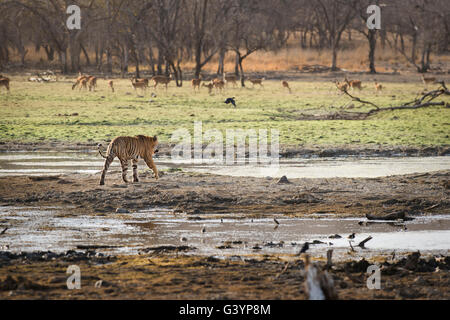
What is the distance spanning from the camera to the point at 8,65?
60094 millimetres

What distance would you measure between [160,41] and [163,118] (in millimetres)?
26302

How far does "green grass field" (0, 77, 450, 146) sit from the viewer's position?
2023 centimetres

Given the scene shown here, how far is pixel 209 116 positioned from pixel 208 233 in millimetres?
16054

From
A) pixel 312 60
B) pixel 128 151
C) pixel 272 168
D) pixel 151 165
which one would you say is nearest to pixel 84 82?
pixel 272 168

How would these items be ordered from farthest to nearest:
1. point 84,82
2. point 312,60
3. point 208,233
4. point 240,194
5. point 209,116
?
point 312,60 → point 84,82 → point 209,116 → point 240,194 → point 208,233

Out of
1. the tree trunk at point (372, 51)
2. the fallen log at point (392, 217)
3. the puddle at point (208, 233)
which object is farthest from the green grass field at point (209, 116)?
the tree trunk at point (372, 51)

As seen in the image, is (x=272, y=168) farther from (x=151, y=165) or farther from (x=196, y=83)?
(x=196, y=83)

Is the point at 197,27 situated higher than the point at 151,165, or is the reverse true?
the point at 197,27

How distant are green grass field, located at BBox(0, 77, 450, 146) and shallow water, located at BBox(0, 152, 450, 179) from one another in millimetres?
2305

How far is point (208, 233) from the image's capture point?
31.1 feet

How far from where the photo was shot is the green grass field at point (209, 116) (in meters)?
20.2

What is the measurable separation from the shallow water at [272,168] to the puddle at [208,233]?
12.8 ft
